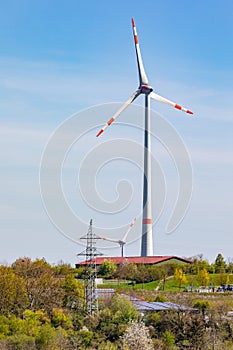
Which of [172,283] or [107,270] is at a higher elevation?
[107,270]

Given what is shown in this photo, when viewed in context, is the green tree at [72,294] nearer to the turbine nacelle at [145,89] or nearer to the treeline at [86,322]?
the treeline at [86,322]

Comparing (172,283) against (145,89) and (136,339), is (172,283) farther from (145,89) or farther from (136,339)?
(136,339)

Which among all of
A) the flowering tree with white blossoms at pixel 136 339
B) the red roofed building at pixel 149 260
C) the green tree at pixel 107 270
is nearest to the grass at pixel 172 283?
the green tree at pixel 107 270

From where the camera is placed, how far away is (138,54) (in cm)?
5953

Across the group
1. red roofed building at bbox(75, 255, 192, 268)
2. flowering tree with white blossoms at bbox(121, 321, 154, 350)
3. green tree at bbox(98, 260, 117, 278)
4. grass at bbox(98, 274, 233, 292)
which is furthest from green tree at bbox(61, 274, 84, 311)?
red roofed building at bbox(75, 255, 192, 268)

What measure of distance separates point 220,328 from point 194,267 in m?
38.5

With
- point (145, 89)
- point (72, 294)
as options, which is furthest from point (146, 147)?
point (72, 294)

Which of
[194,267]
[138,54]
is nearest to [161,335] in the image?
[138,54]

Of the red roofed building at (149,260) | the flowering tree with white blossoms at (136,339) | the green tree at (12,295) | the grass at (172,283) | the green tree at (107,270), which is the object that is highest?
the red roofed building at (149,260)

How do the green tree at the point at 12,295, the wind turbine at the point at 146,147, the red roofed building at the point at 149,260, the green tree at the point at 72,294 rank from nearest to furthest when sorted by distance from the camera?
1. the green tree at the point at 12,295
2. the green tree at the point at 72,294
3. the wind turbine at the point at 146,147
4. the red roofed building at the point at 149,260

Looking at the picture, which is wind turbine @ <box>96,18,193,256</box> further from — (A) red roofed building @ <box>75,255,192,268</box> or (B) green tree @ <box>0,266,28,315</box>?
(B) green tree @ <box>0,266,28,315</box>

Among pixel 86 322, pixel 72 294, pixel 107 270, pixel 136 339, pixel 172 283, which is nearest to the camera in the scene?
pixel 136 339

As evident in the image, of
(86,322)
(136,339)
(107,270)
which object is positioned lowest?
(136,339)

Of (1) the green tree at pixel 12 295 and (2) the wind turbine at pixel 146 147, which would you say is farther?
(2) the wind turbine at pixel 146 147
